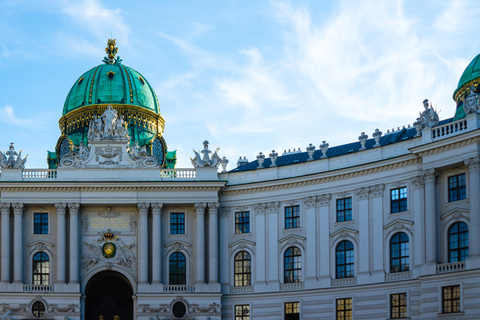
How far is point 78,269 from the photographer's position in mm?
68000

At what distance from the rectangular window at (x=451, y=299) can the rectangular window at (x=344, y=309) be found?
8.77 metres

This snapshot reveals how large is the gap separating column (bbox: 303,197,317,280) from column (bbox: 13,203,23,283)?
2084 centimetres

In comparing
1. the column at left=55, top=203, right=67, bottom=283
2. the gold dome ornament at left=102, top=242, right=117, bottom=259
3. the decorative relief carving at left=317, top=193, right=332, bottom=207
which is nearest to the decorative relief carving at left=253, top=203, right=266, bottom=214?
the decorative relief carving at left=317, top=193, right=332, bottom=207

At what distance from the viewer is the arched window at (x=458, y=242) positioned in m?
56.5

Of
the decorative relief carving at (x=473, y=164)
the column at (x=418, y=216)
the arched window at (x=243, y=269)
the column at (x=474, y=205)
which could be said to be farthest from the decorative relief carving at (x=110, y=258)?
the decorative relief carving at (x=473, y=164)

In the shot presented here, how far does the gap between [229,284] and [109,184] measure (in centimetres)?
1160

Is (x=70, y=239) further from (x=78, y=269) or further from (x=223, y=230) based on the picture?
(x=223, y=230)

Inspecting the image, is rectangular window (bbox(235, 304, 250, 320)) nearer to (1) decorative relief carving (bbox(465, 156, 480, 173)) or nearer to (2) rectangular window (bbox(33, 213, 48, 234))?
(2) rectangular window (bbox(33, 213, 48, 234))

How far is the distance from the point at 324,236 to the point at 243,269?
7077 mm

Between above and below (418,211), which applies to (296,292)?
below

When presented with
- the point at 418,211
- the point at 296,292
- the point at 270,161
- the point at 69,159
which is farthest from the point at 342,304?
the point at 69,159

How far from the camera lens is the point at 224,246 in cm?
6950

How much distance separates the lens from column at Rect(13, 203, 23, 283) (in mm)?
67438

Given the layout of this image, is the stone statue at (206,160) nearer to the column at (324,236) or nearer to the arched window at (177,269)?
the arched window at (177,269)
